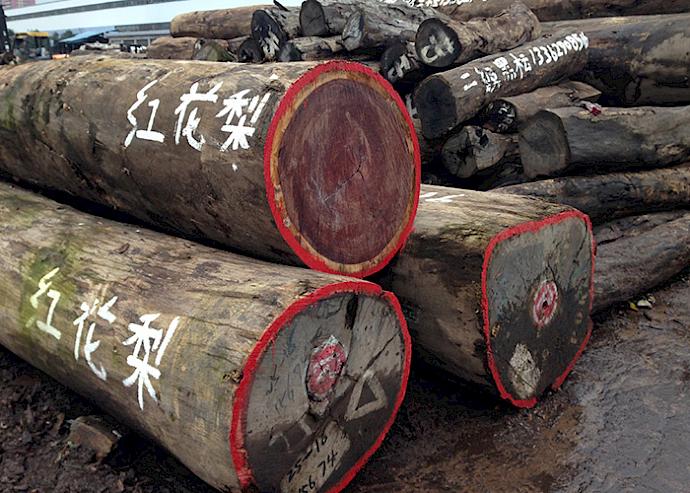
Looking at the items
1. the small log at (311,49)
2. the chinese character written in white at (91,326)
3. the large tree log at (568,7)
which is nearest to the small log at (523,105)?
the small log at (311,49)

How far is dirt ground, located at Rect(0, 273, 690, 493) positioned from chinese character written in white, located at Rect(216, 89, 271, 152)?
4.76 ft

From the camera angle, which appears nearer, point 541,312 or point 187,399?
point 187,399

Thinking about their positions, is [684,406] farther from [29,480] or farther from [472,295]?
[29,480]

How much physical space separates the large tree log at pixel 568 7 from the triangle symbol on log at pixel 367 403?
6.14 metres

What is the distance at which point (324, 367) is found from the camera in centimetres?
238

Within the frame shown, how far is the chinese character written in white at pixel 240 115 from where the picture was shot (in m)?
2.48

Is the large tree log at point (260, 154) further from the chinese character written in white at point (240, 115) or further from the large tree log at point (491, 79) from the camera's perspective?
the large tree log at point (491, 79)

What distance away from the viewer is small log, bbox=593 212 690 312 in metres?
4.21

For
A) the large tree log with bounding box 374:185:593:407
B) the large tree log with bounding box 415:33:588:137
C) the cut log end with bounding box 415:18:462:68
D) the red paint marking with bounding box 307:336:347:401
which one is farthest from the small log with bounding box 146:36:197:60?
the red paint marking with bounding box 307:336:347:401

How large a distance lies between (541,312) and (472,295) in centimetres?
57

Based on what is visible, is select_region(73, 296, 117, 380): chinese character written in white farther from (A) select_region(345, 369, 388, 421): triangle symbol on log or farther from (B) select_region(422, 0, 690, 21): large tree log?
(B) select_region(422, 0, 690, 21): large tree log

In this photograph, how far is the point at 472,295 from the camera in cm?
286

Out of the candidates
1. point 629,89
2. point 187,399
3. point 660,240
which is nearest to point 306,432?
point 187,399

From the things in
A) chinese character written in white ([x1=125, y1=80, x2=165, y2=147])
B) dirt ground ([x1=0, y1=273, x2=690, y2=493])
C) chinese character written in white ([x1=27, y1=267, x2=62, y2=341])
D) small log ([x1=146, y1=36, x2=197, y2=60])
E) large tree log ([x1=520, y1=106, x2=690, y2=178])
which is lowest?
dirt ground ([x1=0, y1=273, x2=690, y2=493])
